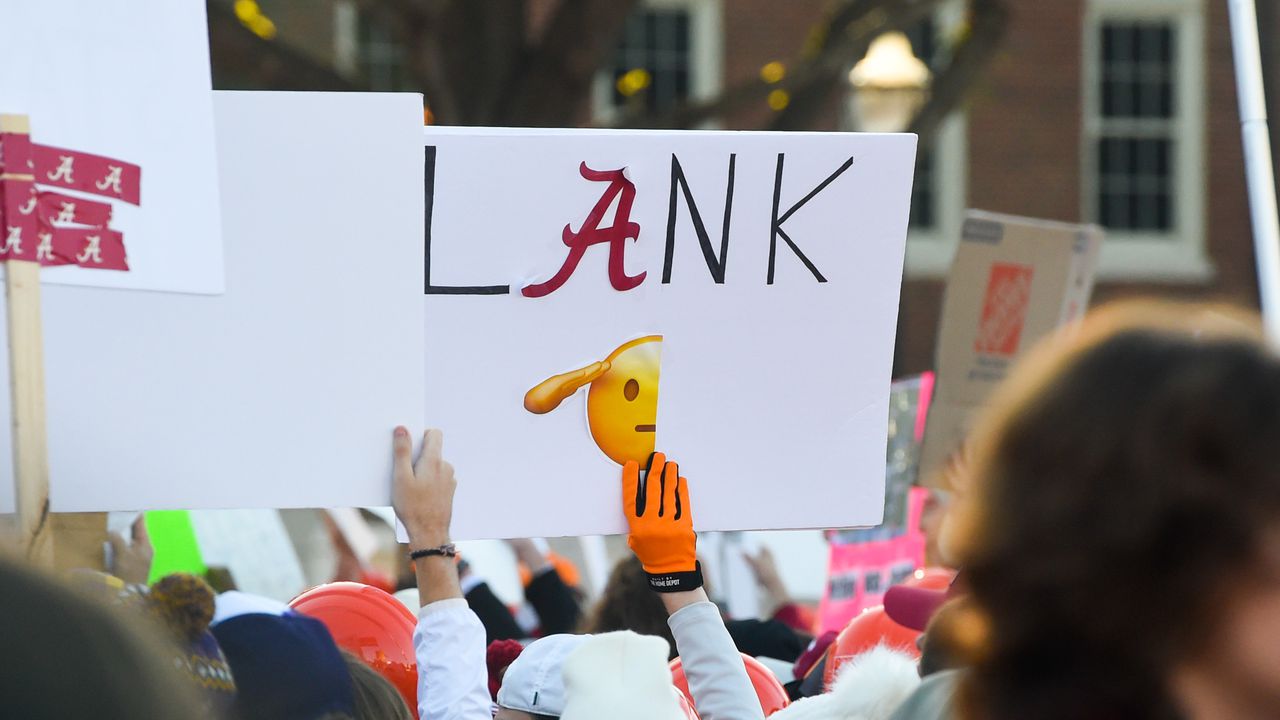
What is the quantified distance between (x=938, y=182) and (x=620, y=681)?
505 inches

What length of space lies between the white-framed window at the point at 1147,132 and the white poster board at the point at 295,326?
13.1 meters

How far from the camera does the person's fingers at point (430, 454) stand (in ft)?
7.88

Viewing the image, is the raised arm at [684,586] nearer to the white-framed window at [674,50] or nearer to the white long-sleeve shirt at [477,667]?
the white long-sleeve shirt at [477,667]

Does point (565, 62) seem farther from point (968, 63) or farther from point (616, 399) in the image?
point (616, 399)

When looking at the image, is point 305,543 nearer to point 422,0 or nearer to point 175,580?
point 422,0

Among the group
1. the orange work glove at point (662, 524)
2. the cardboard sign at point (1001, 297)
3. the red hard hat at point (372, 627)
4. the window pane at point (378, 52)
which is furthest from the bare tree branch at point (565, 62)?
the window pane at point (378, 52)

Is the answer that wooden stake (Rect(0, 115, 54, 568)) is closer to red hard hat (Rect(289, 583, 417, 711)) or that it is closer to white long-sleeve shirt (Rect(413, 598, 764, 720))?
white long-sleeve shirt (Rect(413, 598, 764, 720))

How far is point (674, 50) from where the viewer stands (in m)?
14.2

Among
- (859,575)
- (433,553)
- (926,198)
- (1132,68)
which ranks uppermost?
(1132,68)

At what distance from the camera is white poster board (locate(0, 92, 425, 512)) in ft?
7.86

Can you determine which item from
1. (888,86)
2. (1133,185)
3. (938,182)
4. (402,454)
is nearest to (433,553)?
(402,454)

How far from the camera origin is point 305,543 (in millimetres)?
6949

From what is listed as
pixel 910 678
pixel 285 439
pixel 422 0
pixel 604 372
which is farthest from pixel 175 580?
pixel 422 0

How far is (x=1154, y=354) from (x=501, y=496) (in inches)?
65.7
